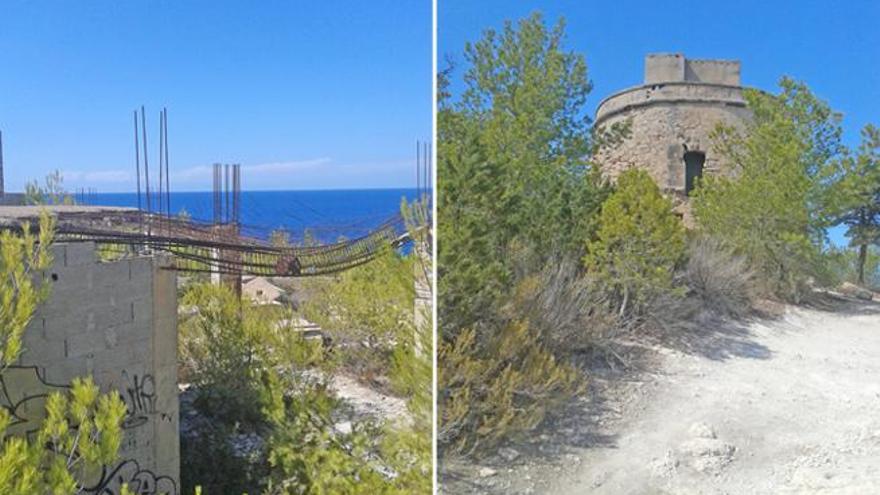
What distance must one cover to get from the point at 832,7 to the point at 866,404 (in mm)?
1123

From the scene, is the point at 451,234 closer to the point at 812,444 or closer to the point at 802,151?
the point at 802,151

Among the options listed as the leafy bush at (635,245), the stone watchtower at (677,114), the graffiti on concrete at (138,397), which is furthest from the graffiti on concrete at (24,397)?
the stone watchtower at (677,114)

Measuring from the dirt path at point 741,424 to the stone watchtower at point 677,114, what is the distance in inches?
20.8

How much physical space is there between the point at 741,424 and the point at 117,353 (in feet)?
8.82

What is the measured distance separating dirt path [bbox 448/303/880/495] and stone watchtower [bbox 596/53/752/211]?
53cm

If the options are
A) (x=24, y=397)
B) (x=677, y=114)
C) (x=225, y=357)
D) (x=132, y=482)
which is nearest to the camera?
(x=677, y=114)

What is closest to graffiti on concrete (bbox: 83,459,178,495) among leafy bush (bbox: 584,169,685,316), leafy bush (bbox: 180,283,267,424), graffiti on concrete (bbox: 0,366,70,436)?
graffiti on concrete (bbox: 0,366,70,436)

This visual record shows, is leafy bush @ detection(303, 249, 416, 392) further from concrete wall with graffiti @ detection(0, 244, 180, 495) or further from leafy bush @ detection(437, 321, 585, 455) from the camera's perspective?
leafy bush @ detection(437, 321, 585, 455)

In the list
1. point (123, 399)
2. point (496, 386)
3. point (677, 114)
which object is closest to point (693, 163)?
point (677, 114)

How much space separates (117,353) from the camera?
3.20 m

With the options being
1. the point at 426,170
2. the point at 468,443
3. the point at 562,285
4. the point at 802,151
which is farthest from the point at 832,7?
the point at 468,443

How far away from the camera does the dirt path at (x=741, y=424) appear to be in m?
1.95

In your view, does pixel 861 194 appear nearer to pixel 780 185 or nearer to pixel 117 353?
pixel 780 185

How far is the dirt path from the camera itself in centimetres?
195
